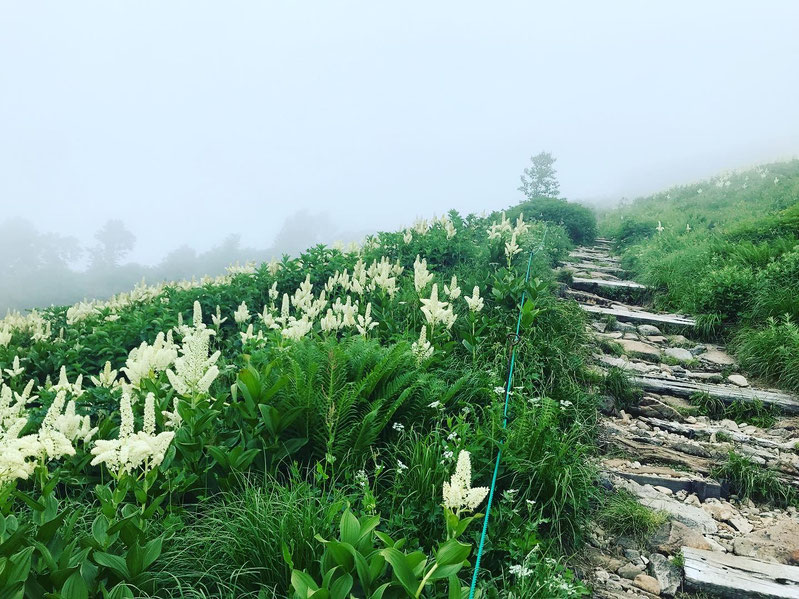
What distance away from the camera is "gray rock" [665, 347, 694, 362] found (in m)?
6.23

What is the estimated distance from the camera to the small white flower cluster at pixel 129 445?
7.41 feet

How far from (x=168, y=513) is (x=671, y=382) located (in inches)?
190

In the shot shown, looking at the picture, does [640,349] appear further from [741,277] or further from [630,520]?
[630,520]

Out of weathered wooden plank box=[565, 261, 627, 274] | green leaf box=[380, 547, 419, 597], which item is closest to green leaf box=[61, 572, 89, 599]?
green leaf box=[380, 547, 419, 597]

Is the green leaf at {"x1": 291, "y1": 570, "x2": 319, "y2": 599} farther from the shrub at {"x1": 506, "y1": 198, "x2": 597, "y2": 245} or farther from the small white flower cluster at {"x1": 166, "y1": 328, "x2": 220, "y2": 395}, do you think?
the shrub at {"x1": 506, "y1": 198, "x2": 597, "y2": 245}

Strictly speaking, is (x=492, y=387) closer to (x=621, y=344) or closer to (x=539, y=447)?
(x=539, y=447)

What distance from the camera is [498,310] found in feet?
19.7

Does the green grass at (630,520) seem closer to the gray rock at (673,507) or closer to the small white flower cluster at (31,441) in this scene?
the gray rock at (673,507)

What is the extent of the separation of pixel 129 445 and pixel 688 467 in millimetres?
4060

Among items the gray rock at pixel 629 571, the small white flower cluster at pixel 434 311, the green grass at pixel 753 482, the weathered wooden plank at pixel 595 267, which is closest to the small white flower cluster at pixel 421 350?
the small white flower cluster at pixel 434 311

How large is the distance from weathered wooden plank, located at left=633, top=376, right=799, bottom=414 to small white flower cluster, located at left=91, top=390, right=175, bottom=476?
4.54 m

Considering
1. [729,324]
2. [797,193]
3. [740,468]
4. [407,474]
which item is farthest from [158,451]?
[797,193]

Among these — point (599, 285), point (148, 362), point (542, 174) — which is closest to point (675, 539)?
point (148, 362)

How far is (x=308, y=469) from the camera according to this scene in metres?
3.21
